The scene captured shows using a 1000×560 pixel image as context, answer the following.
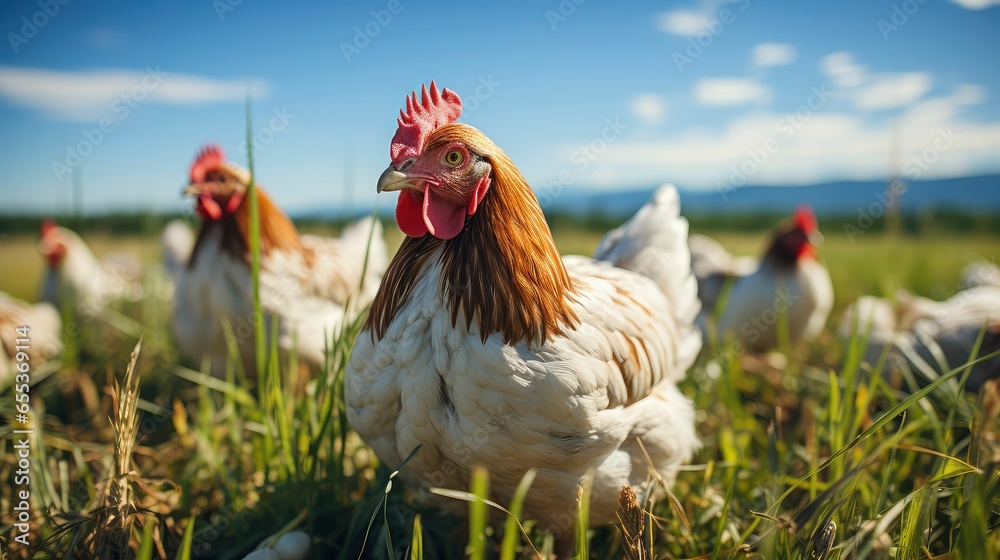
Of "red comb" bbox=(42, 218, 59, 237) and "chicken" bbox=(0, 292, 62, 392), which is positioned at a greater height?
"red comb" bbox=(42, 218, 59, 237)

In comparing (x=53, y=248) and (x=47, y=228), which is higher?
(x=47, y=228)

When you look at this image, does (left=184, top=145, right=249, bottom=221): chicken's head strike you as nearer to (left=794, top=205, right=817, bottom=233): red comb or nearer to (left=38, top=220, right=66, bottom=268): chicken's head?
(left=38, top=220, right=66, bottom=268): chicken's head

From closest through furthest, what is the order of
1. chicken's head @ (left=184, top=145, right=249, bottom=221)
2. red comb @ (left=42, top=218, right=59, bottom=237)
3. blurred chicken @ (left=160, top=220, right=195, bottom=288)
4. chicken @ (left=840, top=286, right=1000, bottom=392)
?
chicken @ (left=840, top=286, right=1000, bottom=392)
chicken's head @ (left=184, top=145, right=249, bottom=221)
red comb @ (left=42, top=218, right=59, bottom=237)
blurred chicken @ (left=160, top=220, right=195, bottom=288)

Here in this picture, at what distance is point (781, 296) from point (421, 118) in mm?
3925

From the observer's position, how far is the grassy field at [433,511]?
61.7 inches

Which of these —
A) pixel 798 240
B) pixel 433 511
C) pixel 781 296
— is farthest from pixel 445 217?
pixel 798 240

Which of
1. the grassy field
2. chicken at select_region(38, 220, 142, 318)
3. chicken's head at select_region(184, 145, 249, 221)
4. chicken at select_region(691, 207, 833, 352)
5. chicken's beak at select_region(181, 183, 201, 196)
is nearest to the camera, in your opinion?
the grassy field

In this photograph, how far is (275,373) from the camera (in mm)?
2223

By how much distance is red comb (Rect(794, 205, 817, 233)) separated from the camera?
4.91 m

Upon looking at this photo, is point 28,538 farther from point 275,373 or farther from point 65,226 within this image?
point 65,226

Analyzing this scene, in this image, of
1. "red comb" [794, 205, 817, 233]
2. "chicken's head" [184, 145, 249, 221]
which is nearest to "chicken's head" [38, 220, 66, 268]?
"chicken's head" [184, 145, 249, 221]

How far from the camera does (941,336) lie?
10.3ft

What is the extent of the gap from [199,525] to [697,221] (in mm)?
10721

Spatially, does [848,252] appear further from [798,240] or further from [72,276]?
[72,276]
